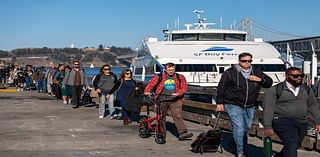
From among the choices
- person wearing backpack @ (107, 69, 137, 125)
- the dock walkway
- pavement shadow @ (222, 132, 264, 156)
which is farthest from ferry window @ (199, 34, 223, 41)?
pavement shadow @ (222, 132, 264, 156)

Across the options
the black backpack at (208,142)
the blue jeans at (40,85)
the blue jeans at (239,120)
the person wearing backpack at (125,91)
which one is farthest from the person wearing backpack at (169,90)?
the blue jeans at (40,85)

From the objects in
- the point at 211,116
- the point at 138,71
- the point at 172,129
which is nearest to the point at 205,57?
the point at 138,71

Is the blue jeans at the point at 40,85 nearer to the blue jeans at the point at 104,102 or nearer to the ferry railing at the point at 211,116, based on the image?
the blue jeans at the point at 104,102

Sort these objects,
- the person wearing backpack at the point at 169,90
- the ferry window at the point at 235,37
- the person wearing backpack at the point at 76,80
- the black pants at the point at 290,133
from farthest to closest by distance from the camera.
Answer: the ferry window at the point at 235,37
the person wearing backpack at the point at 76,80
the person wearing backpack at the point at 169,90
the black pants at the point at 290,133

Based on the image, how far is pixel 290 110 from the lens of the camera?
709cm

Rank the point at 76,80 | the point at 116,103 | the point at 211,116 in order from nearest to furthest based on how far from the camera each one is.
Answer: the point at 211,116
the point at 116,103
the point at 76,80

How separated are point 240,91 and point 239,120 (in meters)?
0.44

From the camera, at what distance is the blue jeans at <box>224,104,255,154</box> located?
336 inches

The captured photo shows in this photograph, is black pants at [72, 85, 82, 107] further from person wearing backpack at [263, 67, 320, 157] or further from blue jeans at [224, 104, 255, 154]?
person wearing backpack at [263, 67, 320, 157]

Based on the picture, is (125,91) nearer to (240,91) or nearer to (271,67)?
(240,91)

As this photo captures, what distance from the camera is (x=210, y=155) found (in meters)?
9.14

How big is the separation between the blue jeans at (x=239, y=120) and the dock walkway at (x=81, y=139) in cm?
64

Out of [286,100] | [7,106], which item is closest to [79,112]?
[7,106]

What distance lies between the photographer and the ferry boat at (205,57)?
2102cm
